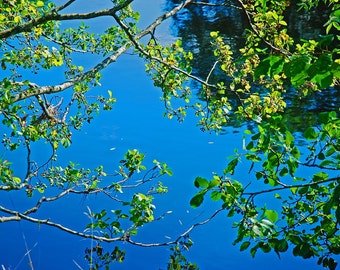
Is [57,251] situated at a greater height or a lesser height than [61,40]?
lesser

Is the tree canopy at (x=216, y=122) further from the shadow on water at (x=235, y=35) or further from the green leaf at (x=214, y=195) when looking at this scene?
the shadow on water at (x=235, y=35)

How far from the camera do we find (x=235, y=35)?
2420cm

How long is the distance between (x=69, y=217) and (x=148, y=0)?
21317mm

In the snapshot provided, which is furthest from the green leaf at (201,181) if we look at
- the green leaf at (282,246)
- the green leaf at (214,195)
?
the green leaf at (282,246)

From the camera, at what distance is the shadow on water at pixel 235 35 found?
1606 cm

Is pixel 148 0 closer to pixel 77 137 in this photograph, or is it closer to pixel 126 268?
pixel 77 137

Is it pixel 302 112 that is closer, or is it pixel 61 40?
pixel 61 40

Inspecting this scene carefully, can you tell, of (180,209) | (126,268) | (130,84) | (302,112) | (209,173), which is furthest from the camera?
(130,84)

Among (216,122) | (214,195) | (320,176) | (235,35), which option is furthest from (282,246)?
(235,35)

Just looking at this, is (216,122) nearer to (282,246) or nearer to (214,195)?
(214,195)

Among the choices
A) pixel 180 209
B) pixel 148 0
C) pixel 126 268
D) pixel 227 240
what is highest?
pixel 148 0

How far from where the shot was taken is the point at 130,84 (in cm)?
1861

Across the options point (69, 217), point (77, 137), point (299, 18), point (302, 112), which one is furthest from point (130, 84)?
point (299, 18)

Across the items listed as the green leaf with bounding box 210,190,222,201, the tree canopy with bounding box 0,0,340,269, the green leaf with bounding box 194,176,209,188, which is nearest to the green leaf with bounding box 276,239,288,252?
the tree canopy with bounding box 0,0,340,269
